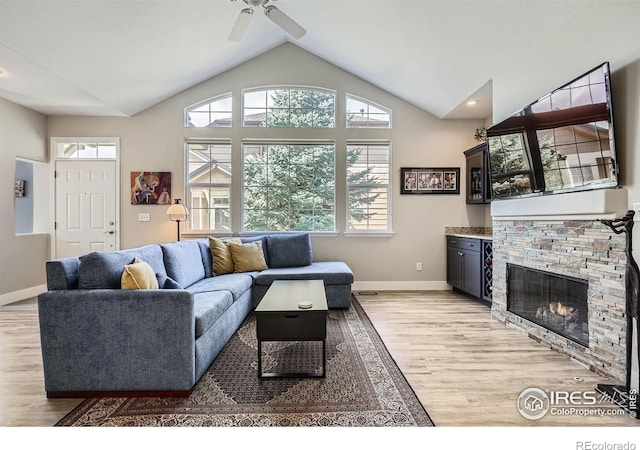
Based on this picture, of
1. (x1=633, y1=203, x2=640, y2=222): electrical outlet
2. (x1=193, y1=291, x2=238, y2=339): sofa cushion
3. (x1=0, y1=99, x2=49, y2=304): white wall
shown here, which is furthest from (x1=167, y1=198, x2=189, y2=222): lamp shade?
(x1=633, y1=203, x2=640, y2=222): electrical outlet

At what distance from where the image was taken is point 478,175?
4.68 metres

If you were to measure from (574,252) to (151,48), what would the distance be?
4.56 m

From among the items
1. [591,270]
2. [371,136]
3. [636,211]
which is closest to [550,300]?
[591,270]

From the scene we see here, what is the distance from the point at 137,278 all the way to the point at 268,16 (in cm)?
230

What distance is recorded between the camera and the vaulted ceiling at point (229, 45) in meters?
2.85

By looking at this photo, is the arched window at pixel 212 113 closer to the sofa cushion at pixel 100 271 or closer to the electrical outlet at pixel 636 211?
the sofa cushion at pixel 100 271

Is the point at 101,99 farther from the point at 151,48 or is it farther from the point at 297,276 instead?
the point at 297,276

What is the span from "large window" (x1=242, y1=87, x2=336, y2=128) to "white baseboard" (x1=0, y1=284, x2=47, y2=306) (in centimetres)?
368

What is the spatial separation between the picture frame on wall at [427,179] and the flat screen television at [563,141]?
5.32 feet

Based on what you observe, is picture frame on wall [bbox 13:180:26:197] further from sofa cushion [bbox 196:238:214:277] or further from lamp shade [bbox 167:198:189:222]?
sofa cushion [bbox 196:238:214:277]

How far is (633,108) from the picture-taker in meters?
2.11

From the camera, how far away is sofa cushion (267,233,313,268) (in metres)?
4.42

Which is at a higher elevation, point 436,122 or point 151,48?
point 151,48
